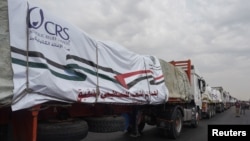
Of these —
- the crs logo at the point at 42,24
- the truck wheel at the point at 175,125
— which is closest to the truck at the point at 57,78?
the crs logo at the point at 42,24

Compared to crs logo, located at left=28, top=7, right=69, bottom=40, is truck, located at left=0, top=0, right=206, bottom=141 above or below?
below

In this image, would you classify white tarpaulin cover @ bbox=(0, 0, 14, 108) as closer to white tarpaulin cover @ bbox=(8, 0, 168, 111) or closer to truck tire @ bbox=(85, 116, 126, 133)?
white tarpaulin cover @ bbox=(8, 0, 168, 111)

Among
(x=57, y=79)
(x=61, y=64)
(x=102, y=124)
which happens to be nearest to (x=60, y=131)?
(x=57, y=79)

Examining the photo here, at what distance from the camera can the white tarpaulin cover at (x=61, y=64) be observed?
Answer: 462cm

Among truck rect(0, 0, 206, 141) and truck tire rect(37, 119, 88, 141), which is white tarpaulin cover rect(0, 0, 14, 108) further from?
truck tire rect(37, 119, 88, 141)

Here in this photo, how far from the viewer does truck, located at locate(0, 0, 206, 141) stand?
452 centimetres

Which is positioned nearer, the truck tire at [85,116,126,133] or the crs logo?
the crs logo

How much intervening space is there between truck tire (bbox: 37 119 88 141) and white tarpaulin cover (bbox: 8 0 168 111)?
48 cm

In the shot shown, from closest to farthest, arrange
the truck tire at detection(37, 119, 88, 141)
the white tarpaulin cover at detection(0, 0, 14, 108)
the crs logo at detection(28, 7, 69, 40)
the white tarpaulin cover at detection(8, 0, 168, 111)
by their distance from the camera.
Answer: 1. the white tarpaulin cover at detection(0, 0, 14, 108)
2. the white tarpaulin cover at detection(8, 0, 168, 111)
3. the crs logo at detection(28, 7, 69, 40)
4. the truck tire at detection(37, 119, 88, 141)

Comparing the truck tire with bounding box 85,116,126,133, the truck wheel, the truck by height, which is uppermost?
the truck

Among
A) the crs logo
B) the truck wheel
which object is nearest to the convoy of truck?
the crs logo

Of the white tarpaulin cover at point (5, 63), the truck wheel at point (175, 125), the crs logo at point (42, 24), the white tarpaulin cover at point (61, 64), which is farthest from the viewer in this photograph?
the truck wheel at point (175, 125)

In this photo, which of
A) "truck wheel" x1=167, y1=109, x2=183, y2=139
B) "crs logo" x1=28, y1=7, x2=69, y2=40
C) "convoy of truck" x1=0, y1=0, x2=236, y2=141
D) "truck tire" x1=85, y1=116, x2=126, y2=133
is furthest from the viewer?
"truck wheel" x1=167, y1=109, x2=183, y2=139

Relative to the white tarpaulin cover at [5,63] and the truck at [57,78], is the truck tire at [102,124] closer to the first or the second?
the truck at [57,78]
